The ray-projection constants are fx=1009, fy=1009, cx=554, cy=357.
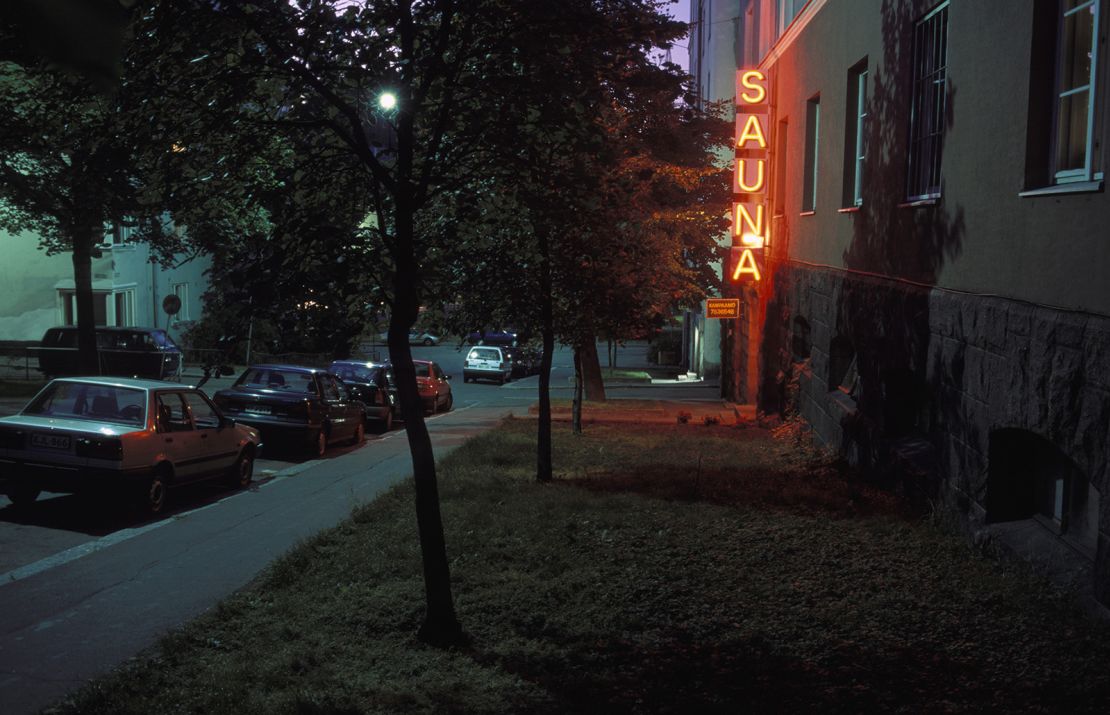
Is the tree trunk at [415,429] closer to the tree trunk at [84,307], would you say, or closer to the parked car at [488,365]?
the tree trunk at [84,307]

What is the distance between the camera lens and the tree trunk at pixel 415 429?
22.2 ft

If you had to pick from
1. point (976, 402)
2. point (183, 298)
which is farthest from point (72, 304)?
point (976, 402)

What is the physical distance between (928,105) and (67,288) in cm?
3438

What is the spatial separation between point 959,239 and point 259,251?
18.6 ft

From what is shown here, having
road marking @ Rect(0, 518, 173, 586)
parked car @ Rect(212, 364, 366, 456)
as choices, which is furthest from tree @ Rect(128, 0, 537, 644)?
parked car @ Rect(212, 364, 366, 456)

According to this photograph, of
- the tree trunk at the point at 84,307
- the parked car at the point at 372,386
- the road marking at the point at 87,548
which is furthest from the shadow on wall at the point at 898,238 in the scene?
the tree trunk at the point at 84,307

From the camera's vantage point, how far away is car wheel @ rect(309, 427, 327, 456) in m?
18.5

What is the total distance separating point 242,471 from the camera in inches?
578

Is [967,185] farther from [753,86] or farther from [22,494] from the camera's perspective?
[753,86]

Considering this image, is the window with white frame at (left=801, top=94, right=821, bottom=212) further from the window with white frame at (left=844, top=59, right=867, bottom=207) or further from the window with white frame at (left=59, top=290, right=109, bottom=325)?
the window with white frame at (left=59, top=290, right=109, bottom=325)

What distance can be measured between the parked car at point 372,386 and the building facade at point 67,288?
12532mm

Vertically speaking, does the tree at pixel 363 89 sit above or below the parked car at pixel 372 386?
above

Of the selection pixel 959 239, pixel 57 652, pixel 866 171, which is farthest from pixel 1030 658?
pixel 866 171

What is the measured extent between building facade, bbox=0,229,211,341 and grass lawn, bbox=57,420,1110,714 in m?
28.4
